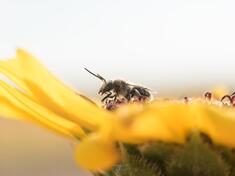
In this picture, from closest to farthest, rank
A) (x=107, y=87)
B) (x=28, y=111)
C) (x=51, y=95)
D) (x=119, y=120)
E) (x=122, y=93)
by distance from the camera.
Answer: (x=119, y=120) → (x=51, y=95) → (x=28, y=111) → (x=122, y=93) → (x=107, y=87)

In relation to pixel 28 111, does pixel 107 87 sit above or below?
above

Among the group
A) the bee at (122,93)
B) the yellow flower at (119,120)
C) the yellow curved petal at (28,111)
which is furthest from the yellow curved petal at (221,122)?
the bee at (122,93)

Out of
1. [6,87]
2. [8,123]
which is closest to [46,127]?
[6,87]

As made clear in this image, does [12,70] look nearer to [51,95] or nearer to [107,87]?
[51,95]

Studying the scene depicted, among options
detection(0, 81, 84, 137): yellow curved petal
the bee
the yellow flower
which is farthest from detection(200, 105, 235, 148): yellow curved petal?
the bee

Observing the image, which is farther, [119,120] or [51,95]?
[51,95]

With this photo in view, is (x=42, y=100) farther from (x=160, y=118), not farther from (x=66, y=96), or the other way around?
(x=160, y=118)

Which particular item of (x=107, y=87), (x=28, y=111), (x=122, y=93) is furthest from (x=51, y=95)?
(x=107, y=87)
